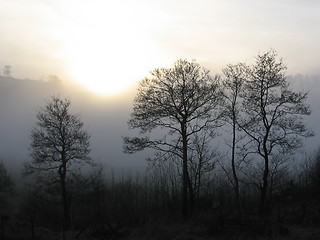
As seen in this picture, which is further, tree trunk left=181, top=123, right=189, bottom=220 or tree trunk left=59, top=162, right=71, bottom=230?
tree trunk left=59, top=162, right=71, bottom=230

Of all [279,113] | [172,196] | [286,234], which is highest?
[279,113]

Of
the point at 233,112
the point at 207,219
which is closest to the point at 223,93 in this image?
the point at 233,112

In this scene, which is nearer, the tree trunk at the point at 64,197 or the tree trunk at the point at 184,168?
the tree trunk at the point at 184,168

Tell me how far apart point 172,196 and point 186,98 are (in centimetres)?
1158

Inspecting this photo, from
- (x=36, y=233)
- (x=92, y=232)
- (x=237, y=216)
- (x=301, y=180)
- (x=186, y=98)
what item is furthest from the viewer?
(x=301, y=180)

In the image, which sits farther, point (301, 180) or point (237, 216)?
point (301, 180)

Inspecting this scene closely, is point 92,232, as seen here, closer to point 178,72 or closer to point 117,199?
point 178,72

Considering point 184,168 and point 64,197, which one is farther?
point 64,197

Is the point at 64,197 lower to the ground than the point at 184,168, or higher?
lower

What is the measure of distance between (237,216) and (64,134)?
2703cm

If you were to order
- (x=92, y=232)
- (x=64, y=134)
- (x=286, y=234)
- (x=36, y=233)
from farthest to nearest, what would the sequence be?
1. (x=64, y=134)
2. (x=36, y=233)
3. (x=92, y=232)
4. (x=286, y=234)

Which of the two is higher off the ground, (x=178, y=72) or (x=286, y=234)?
(x=178, y=72)

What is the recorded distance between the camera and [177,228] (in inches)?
1099

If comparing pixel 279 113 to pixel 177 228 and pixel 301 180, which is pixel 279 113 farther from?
pixel 177 228
